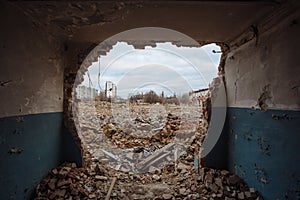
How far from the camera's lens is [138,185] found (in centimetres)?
345

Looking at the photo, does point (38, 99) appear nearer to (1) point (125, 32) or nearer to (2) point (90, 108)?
(1) point (125, 32)

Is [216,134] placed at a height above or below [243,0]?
below

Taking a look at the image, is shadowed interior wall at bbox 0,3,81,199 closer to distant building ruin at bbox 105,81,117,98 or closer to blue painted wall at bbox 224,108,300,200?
blue painted wall at bbox 224,108,300,200

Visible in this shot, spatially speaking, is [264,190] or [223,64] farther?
[223,64]

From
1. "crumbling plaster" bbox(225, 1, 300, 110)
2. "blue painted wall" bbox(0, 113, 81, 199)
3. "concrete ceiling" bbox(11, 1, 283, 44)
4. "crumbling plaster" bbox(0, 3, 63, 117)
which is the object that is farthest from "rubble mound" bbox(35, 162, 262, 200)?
"concrete ceiling" bbox(11, 1, 283, 44)

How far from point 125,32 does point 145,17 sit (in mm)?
664

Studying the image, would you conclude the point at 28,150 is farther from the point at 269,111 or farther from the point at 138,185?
the point at 269,111

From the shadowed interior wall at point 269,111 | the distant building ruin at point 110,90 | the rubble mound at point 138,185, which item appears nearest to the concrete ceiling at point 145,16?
the shadowed interior wall at point 269,111

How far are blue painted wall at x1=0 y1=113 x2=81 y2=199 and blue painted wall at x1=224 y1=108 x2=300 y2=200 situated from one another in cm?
277

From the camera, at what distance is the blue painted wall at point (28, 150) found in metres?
2.03

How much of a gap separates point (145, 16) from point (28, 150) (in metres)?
2.11

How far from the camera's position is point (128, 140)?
6.38m

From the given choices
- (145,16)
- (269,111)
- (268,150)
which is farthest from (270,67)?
(145,16)

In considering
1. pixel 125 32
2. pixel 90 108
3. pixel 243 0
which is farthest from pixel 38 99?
pixel 90 108
